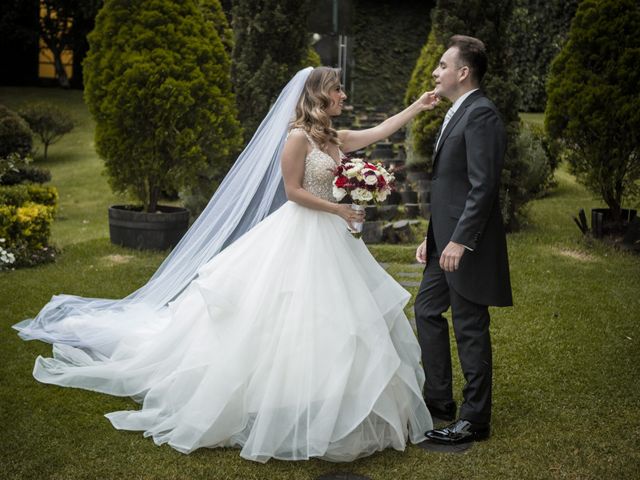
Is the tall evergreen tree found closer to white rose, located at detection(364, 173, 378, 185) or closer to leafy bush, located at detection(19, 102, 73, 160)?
white rose, located at detection(364, 173, 378, 185)

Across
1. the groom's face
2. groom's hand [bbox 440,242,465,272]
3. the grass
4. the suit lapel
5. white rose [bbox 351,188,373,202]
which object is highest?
the groom's face

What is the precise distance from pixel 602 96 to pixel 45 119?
12961mm

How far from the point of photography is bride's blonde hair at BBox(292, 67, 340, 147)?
4.67 meters

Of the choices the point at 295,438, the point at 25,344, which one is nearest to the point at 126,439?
the point at 295,438

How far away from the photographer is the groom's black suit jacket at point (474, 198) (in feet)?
13.2

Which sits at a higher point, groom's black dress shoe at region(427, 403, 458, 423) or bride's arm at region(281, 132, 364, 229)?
bride's arm at region(281, 132, 364, 229)

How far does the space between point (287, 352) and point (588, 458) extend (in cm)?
177

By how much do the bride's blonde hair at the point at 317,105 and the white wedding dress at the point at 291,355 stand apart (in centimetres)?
13

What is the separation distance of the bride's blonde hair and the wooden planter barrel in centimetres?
488

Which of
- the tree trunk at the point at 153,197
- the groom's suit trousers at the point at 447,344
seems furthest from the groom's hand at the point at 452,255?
the tree trunk at the point at 153,197

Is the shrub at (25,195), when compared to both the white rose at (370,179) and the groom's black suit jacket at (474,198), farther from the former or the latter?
the groom's black suit jacket at (474,198)

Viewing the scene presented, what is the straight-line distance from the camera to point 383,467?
4.04 metres

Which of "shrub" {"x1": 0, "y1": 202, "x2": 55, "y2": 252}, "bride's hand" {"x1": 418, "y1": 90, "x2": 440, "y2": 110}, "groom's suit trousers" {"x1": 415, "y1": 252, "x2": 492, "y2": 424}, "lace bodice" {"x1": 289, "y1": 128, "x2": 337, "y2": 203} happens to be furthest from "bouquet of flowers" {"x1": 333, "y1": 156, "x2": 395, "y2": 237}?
"shrub" {"x1": 0, "y1": 202, "x2": 55, "y2": 252}

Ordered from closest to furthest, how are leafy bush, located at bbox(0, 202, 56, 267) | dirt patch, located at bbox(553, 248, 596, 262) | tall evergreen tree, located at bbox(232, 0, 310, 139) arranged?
1. leafy bush, located at bbox(0, 202, 56, 267)
2. dirt patch, located at bbox(553, 248, 596, 262)
3. tall evergreen tree, located at bbox(232, 0, 310, 139)
